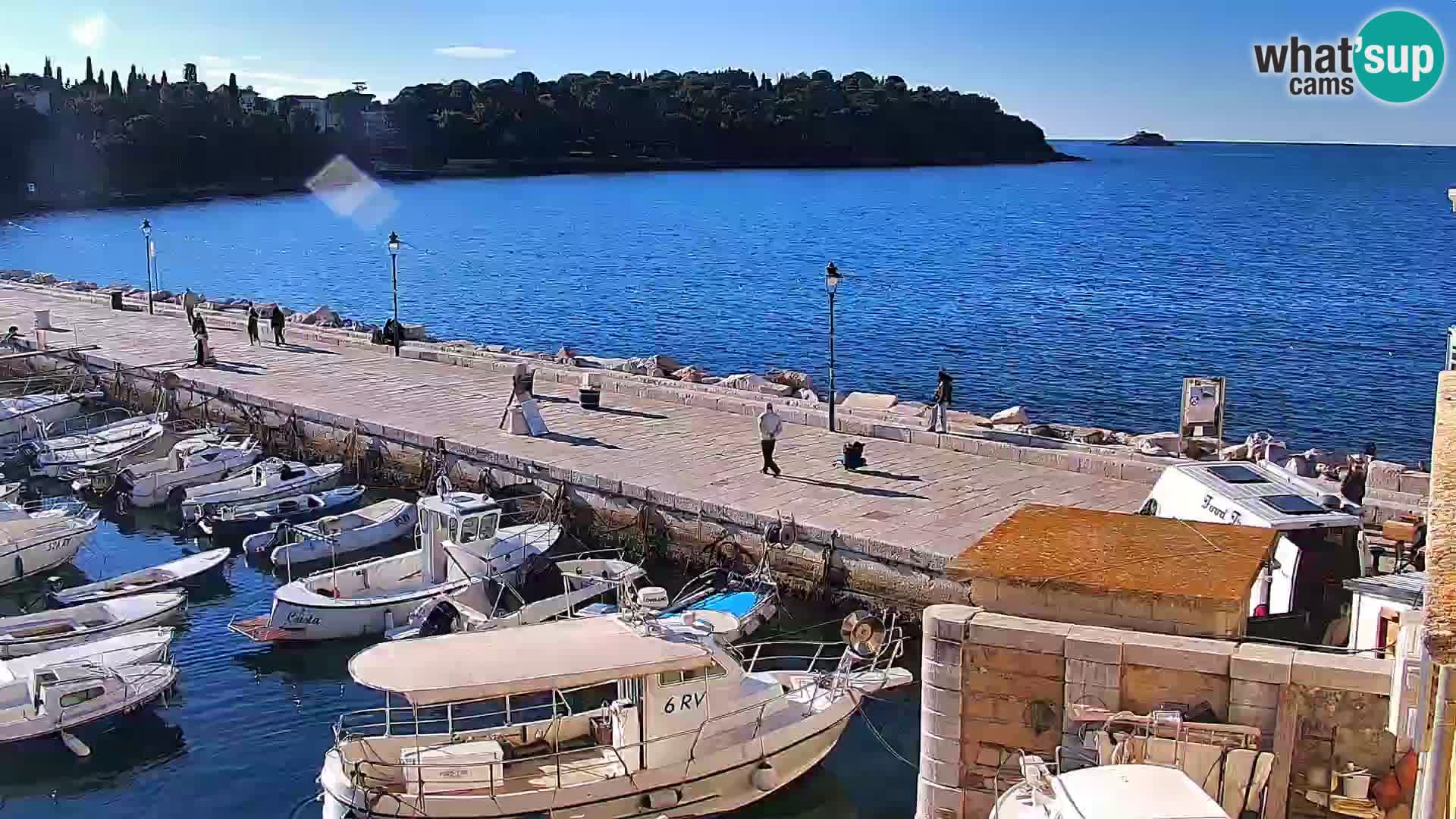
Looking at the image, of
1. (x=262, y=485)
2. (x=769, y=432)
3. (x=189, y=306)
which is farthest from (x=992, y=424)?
(x=189, y=306)

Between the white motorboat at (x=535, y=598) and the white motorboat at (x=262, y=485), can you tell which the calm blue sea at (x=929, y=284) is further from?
the white motorboat at (x=535, y=598)

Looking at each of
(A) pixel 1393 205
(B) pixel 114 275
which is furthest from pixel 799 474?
(A) pixel 1393 205

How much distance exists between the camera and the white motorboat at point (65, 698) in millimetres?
17172

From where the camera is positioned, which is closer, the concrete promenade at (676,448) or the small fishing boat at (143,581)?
the small fishing boat at (143,581)

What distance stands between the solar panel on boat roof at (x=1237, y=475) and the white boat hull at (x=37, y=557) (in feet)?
57.9

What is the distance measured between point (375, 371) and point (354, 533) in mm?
11859

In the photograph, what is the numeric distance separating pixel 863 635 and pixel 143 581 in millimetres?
11641

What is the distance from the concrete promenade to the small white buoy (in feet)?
31.3

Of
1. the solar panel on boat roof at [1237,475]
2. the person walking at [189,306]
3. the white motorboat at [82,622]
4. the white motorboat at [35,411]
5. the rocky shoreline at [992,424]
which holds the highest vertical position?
the solar panel on boat roof at [1237,475]

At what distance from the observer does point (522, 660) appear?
14.4m

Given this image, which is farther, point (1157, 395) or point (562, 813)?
point (1157, 395)

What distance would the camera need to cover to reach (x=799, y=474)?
80.8ft

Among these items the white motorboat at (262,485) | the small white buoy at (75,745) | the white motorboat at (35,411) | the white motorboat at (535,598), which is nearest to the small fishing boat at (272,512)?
the white motorboat at (262,485)

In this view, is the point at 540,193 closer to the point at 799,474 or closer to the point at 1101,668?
the point at 799,474
